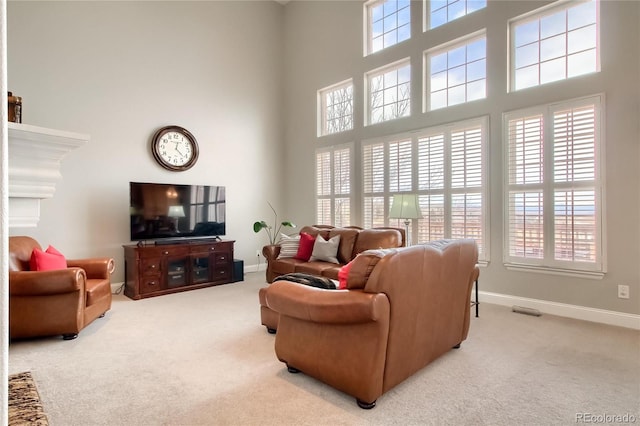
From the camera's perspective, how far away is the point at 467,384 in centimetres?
221

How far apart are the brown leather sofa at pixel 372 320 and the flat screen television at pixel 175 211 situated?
10.8 ft

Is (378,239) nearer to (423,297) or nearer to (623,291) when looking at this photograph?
(423,297)

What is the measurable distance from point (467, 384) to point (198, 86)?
18.4 ft

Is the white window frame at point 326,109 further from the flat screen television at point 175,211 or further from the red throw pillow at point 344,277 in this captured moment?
the red throw pillow at point 344,277

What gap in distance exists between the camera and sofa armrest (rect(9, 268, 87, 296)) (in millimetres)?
2902

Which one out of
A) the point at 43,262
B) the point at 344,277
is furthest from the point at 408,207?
the point at 43,262

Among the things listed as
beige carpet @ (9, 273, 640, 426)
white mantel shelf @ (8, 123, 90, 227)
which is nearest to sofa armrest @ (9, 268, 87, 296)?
beige carpet @ (9, 273, 640, 426)

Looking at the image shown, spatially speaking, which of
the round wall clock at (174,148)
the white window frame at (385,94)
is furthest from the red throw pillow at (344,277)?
the round wall clock at (174,148)

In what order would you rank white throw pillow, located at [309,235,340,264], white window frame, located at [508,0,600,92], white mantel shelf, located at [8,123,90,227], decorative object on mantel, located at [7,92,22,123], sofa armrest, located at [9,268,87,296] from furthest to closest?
white throw pillow, located at [309,235,340,264] < white window frame, located at [508,0,600,92] < sofa armrest, located at [9,268,87,296] < decorative object on mantel, located at [7,92,22,123] < white mantel shelf, located at [8,123,90,227]

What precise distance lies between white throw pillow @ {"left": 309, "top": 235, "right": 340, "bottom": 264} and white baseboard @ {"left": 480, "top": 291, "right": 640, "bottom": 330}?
191 centimetres

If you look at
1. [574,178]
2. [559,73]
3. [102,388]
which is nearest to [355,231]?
[574,178]

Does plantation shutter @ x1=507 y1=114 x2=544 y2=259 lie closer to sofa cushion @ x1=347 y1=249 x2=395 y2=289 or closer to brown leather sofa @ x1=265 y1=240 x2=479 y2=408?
brown leather sofa @ x1=265 y1=240 x2=479 y2=408

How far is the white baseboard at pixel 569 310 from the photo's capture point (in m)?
3.30

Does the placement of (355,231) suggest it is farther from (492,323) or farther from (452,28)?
(452,28)
